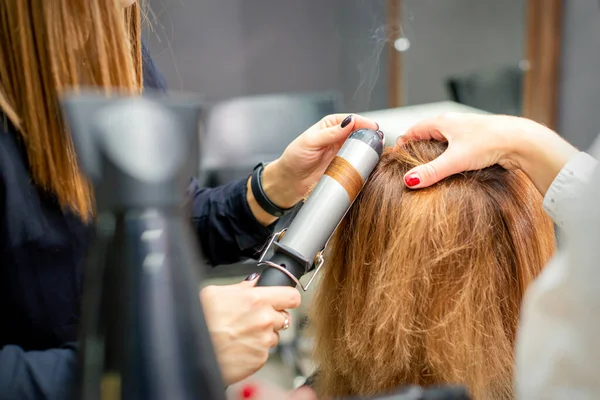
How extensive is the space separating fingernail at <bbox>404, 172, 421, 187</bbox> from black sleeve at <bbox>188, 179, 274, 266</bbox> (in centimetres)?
25

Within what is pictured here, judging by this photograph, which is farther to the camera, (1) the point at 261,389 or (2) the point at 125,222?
(1) the point at 261,389

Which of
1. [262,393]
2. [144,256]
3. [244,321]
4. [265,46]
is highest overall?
[265,46]

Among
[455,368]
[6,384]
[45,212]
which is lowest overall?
[455,368]

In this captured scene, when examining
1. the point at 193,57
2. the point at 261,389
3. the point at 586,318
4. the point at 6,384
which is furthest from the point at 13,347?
the point at 586,318

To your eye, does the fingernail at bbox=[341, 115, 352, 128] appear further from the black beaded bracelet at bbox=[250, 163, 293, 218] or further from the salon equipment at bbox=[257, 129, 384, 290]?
the black beaded bracelet at bbox=[250, 163, 293, 218]

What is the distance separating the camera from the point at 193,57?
73 centimetres

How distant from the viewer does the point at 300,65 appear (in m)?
0.80

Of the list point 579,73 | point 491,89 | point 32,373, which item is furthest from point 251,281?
point 579,73

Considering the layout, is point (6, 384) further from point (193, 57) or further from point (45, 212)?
point (193, 57)

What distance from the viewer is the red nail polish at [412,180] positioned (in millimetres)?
678

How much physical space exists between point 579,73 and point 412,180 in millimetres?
900

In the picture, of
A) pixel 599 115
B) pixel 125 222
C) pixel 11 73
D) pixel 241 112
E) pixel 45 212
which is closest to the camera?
pixel 125 222

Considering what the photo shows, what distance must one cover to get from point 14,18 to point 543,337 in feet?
1.58

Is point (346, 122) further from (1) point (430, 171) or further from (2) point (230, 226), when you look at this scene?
(2) point (230, 226)
